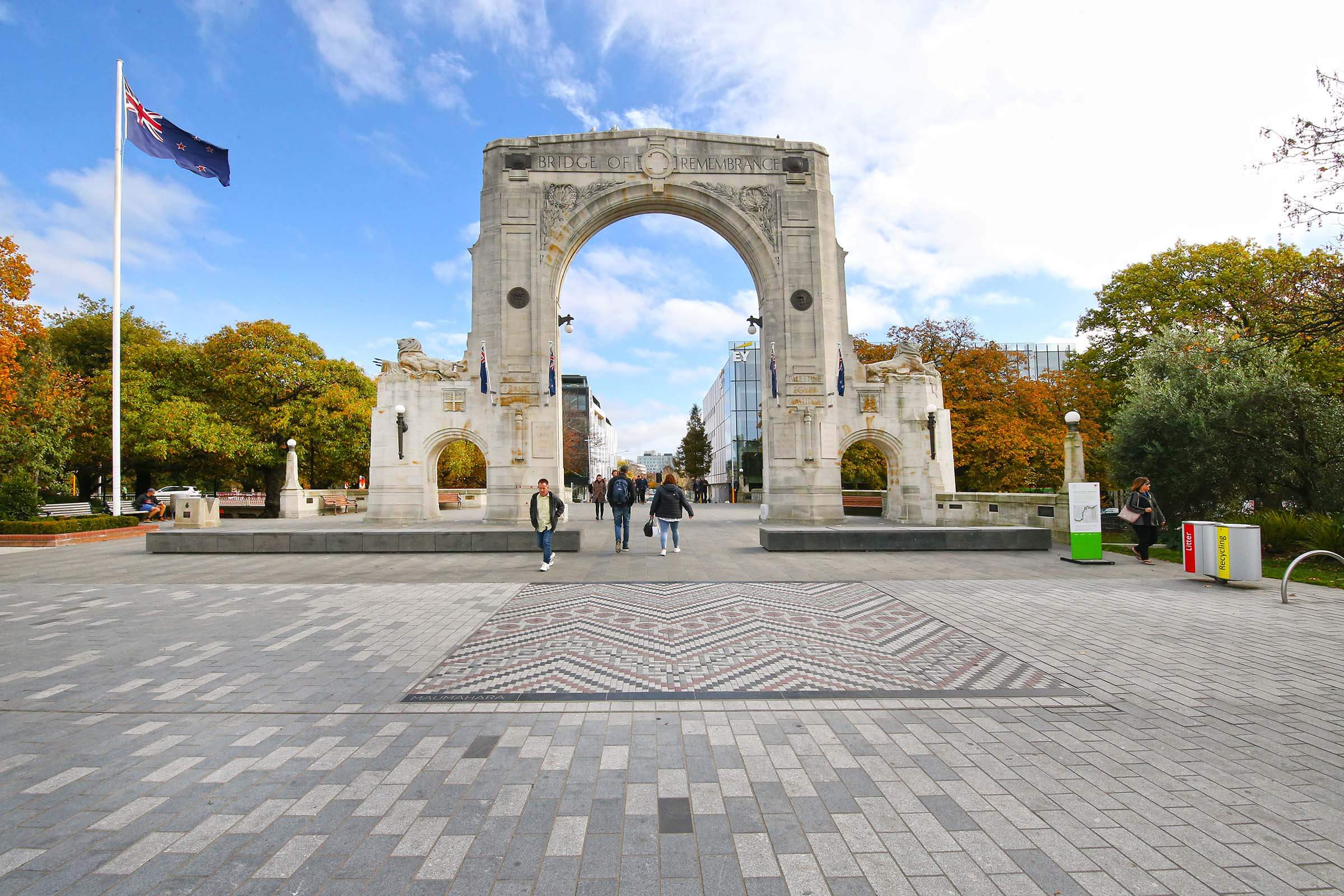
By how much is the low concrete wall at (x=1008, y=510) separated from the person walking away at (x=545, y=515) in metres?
11.4

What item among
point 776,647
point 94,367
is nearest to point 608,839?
point 776,647

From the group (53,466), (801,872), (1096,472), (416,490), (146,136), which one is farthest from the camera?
(1096,472)

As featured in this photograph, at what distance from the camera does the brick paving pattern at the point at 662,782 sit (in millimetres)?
2707

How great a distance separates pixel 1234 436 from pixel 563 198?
21248 mm

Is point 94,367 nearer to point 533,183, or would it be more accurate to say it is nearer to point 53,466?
point 53,466

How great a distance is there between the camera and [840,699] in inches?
191

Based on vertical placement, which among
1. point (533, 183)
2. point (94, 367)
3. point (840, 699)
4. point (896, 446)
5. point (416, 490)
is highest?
point (533, 183)

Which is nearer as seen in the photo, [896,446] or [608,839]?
[608,839]

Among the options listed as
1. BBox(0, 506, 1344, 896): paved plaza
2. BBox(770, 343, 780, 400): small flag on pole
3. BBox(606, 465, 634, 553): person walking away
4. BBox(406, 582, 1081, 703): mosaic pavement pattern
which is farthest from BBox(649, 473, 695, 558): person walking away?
BBox(770, 343, 780, 400): small flag on pole

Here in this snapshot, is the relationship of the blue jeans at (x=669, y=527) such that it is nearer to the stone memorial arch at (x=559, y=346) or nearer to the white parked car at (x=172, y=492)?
the stone memorial arch at (x=559, y=346)

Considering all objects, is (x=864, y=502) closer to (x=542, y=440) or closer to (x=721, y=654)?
(x=542, y=440)

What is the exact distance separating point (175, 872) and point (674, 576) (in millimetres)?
8013

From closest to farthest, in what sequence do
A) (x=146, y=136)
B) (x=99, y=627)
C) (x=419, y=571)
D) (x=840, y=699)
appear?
(x=840, y=699) < (x=99, y=627) < (x=419, y=571) < (x=146, y=136)

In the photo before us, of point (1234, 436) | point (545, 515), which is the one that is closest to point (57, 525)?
point (545, 515)
